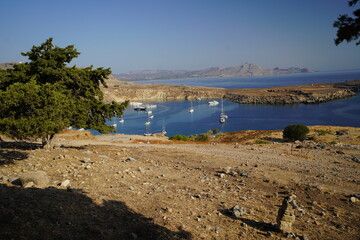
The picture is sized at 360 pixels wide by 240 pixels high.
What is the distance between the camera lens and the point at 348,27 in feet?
23.8

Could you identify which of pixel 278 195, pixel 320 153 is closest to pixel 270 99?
pixel 320 153

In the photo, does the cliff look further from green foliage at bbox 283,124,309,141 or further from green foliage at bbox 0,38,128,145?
green foliage at bbox 0,38,128,145

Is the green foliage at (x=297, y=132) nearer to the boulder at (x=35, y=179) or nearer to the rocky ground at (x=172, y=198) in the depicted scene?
the rocky ground at (x=172, y=198)

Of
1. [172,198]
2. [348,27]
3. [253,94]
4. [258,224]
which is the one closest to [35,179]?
[172,198]

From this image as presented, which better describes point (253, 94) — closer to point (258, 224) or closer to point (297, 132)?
point (297, 132)

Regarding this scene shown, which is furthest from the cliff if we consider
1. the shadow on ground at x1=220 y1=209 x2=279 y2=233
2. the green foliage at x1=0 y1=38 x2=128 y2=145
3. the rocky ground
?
the shadow on ground at x1=220 y1=209 x2=279 y2=233

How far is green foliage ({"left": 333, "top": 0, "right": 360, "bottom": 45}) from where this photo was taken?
23.2 feet

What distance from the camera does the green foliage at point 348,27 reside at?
23.2 feet

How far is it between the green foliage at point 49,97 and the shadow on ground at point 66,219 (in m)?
5.39

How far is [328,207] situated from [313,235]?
8.82ft

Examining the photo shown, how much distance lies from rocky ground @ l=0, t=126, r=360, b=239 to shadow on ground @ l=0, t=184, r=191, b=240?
0.08 ft

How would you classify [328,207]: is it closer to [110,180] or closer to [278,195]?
[278,195]

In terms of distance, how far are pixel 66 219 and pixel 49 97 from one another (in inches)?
349

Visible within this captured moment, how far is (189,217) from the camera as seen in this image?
838cm
